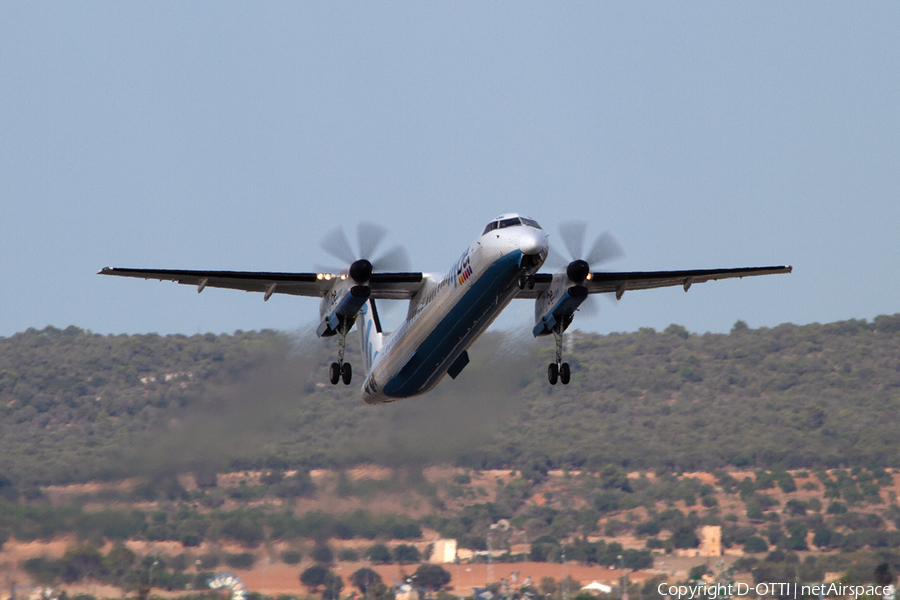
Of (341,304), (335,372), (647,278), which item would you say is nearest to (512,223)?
(341,304)

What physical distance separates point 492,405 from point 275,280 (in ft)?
64.1

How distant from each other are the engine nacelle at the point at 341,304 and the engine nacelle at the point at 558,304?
14.9ft

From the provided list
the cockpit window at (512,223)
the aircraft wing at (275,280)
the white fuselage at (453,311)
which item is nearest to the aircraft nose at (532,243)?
the white fuselage at (453,311)

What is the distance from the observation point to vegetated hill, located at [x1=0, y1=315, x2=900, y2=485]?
144 feet

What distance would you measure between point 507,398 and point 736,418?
3644 cm

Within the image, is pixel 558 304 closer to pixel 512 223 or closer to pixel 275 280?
pixel 512 223

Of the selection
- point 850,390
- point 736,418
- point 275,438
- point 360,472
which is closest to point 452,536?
point 360,472

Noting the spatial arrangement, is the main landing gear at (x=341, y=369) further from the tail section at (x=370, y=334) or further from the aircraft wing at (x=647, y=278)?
the aircraft wing at (x=647, y=278)

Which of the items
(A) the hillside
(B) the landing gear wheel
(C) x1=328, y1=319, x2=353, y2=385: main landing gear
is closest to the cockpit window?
(C) x1=328, y1=319, x2=353, y2=385: main landing gear

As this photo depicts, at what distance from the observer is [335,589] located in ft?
142

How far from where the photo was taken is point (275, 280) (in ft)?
86.1

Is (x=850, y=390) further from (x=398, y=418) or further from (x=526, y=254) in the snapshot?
(x=526, y=254)

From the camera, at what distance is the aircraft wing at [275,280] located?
25734 mm

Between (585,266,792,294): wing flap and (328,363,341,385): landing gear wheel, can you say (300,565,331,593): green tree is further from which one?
(585,266,792,294): wing flap
